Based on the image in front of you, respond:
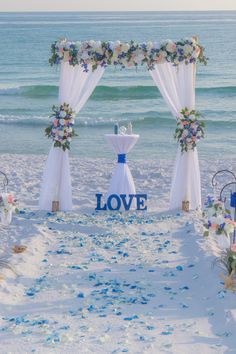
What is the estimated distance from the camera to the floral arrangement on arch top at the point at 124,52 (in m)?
12.4

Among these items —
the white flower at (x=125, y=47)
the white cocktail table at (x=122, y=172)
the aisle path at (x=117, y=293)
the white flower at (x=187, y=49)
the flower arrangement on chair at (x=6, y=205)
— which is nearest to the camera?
the aisle path at (x=117, y=293)

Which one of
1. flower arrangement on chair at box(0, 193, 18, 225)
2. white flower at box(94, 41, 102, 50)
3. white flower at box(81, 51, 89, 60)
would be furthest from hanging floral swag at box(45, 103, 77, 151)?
flower arrangement on chair at box(0, 193, 18, 225)

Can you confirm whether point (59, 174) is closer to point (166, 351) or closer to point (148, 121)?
point (166, 351)

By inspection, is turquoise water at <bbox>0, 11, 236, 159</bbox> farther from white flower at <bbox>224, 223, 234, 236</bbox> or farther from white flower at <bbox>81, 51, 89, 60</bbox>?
white flower at <bbox>224, 223, 234, 236</bbox>

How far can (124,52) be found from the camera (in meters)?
12.6

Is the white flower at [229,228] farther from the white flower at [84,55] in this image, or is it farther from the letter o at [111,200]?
the white flower at [84,55]

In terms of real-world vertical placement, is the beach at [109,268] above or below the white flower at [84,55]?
below

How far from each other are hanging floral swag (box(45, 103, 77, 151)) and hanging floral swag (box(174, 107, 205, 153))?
5.69ft

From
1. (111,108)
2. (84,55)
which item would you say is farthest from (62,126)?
(111,108)

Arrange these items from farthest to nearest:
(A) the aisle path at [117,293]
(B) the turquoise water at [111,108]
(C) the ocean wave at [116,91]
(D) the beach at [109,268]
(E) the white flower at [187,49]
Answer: (C) the ocean wave at [116,91]
(B) the turquoise water at [111,108]
(E) the white flower at [187,49]
(D) the beach at [109,268]
(A) the aisle path at [117,293]

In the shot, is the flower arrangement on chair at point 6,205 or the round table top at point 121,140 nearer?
the flower arrangement on chair at point 6,205

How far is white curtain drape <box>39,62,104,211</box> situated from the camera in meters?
12.7

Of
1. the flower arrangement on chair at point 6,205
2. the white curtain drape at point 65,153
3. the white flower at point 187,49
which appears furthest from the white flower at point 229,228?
the white curtain drape at point 65,153

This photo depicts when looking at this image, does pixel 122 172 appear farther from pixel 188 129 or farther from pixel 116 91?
pixel 116 91
